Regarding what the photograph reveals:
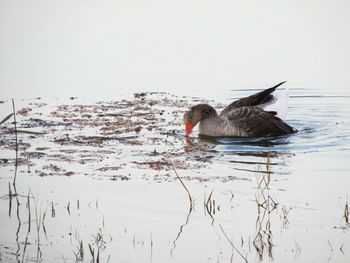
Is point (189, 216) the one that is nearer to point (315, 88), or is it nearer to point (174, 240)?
point (174, 240)

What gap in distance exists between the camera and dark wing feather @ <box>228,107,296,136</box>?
11.5 metres

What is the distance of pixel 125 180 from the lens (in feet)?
28.0

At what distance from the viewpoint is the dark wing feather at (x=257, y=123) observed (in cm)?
1152

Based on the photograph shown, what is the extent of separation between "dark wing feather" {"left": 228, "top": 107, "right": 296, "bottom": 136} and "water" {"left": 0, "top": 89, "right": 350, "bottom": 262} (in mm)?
294

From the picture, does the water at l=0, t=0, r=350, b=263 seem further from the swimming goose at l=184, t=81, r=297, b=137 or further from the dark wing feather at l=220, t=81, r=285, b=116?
the dark wing feather at l=220, t=81, r=285, b=116

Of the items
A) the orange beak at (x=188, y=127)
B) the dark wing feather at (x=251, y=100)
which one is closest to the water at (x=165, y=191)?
the orange beak at (x=188, y=127)

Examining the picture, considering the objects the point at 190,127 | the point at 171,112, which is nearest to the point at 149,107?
the point at 171,112

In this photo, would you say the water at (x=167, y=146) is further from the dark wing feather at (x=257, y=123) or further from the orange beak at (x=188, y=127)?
the dark wing feather at (x=257, y=123)

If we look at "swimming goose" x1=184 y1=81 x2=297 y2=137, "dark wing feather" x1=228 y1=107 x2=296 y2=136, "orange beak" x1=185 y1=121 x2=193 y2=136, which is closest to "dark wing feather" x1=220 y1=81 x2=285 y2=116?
"swimming goose" x1=184 y1=81 x2=297 y2=137

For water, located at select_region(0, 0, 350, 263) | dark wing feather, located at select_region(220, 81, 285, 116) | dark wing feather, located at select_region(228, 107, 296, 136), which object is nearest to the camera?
water, located at select_region(0, 0, 350, 263)

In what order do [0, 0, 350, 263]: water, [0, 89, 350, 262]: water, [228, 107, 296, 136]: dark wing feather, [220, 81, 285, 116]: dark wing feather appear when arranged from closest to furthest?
[0, 89, 350, 262]: water, [0, 0, 350, 263]: water, [228, 107, 296, 136]: dark wing feather, [220, 81, 285, 116]: dark wing feather

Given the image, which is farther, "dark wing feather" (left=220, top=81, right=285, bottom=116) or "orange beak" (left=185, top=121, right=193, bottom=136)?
"dark wing feather" (left=220, top=81, right=285, bottom=116)

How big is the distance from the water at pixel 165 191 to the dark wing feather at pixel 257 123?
294 mm

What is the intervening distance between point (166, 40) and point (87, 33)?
9.11 ft
